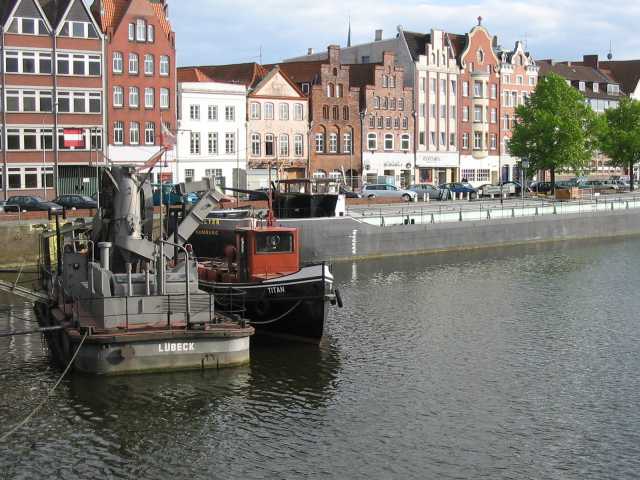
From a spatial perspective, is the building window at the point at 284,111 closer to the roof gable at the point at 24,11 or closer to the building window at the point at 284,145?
the building window at the point at 284,145

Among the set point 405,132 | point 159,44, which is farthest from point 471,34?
point 159,44

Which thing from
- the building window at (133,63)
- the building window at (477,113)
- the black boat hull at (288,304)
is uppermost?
the building window at (133,63)

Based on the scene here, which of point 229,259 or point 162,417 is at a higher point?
point 229,259

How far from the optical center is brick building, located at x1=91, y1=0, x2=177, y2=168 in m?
76.2

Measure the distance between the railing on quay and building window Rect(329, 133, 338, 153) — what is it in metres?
19.5

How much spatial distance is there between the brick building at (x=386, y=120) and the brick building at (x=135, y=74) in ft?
78.6

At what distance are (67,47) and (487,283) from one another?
39.6m

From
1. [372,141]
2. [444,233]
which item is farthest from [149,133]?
[372,141]

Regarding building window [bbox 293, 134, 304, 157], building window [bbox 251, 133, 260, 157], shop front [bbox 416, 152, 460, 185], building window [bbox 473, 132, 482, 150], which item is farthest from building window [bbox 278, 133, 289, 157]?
building window [bbox 473, 132, 482, 150]

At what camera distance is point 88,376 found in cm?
2728

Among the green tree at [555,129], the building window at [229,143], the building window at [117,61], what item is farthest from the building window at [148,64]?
the green tree at [555,129]

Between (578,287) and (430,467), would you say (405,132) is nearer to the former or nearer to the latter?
(578,287)

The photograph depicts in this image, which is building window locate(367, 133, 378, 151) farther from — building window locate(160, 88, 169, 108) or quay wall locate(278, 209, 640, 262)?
quay wall locate(278, 209, 640, 262)

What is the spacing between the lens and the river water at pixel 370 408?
72.1 feet
